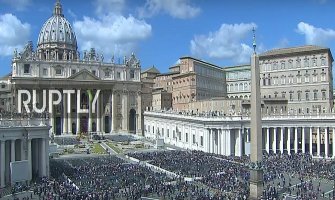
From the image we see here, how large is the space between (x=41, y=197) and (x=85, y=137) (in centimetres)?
4579

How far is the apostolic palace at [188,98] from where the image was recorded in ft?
192

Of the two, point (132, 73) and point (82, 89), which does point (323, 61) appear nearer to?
point (132, 73)

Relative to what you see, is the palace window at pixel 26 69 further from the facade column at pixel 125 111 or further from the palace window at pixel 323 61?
the palace window at pixel 323 61

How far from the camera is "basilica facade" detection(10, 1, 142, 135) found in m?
79.2

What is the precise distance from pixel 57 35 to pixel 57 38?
0.94m

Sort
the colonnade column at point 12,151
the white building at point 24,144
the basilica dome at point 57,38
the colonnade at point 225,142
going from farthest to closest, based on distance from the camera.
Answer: the basilica dome at point 57,38
the colonnade at point 225,142
the colonnade column at point 12,151
the white building at point 24,144

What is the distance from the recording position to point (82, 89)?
274 feet

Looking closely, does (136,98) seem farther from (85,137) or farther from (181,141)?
(181,141)

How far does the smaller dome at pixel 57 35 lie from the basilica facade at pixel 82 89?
11.4 metres

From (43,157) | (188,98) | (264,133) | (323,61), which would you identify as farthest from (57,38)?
(43,157)

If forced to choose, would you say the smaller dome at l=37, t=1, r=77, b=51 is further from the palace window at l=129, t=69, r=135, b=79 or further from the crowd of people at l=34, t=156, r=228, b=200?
the crowd of people at l=34, t=156, r=228, b=200

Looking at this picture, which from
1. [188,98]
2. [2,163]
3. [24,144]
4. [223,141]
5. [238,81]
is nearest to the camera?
[2,163]

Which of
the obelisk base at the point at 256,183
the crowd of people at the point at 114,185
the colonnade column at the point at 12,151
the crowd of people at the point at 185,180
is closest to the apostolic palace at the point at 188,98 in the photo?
the crowd of people at the point at 185,180

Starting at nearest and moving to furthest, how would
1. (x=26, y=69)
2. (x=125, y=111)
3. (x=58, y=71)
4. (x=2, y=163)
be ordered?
(x=2, y=163)
(x=26, y=69)
(x=58, y=71)
(x=125, y=111)
